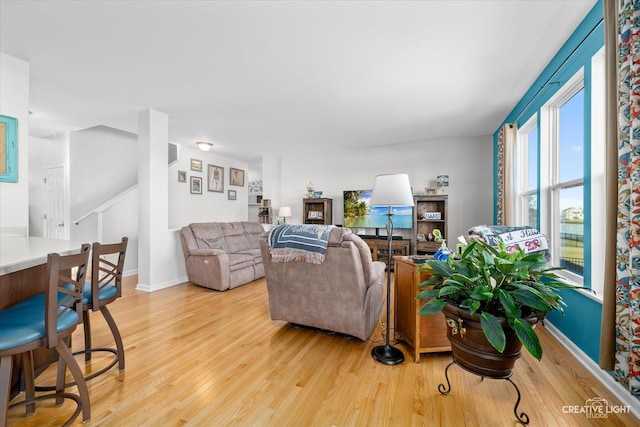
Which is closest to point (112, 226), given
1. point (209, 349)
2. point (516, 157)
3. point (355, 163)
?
point (209, 349)

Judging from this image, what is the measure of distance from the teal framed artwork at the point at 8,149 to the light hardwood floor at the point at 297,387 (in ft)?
5.39

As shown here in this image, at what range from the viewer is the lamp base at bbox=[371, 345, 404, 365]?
191 centimetres

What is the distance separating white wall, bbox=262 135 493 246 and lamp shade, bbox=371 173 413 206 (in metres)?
3.50

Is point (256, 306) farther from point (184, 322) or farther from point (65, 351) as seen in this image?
point (65, 351)

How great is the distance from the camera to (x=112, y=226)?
469 centimetres

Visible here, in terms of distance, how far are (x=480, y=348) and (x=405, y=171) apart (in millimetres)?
4438

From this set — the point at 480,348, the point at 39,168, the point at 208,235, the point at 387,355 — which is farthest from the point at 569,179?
the point at 39,168

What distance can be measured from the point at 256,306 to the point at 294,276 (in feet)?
3.77

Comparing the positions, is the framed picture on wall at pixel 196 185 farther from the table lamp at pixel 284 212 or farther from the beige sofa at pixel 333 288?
the beige sofa at pixel 333 288

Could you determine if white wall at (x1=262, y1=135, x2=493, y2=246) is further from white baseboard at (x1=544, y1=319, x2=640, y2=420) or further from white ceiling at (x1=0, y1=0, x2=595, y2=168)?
white baseboard at (x1=544, y1=319, x2=640, y2=420)

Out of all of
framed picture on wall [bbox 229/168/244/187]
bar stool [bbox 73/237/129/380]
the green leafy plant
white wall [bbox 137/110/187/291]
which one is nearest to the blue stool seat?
bar stool [bbox 73/237/129/380]

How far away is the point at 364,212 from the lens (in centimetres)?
543

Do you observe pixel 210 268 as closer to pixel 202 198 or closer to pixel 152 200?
pixel 152 200

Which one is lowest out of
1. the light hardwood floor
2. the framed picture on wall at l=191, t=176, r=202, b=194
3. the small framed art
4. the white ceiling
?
the light hardwood floor
